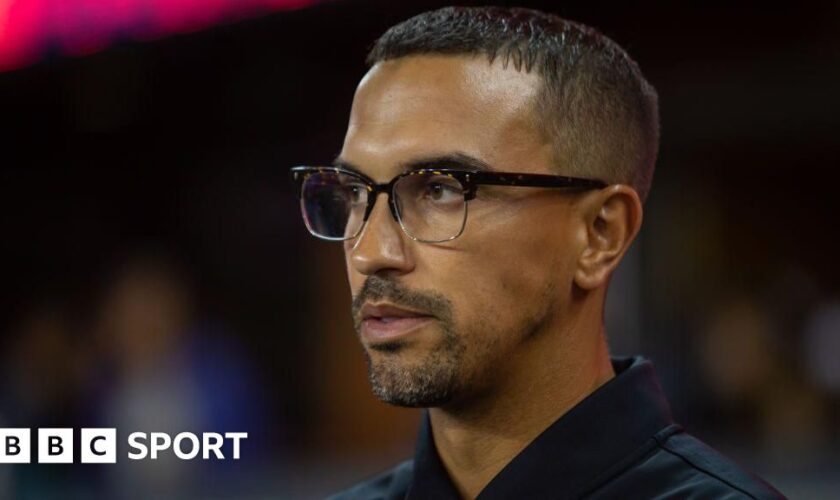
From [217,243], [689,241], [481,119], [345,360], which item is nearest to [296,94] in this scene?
[217,243]

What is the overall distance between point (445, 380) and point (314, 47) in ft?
14.2

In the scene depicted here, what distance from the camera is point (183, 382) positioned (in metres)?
5.73

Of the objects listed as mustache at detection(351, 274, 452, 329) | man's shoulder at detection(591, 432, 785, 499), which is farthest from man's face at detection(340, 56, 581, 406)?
man's shoulder at detection(591, 432, 785, 499)

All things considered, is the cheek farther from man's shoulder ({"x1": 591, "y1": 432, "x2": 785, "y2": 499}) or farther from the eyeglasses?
man's shoulder ({"x1": 591, "y1": 432, "x2": 785, "y2": 499})

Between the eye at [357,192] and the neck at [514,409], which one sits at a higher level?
the eye at [357,192]

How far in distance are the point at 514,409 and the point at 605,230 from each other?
13.9 inches

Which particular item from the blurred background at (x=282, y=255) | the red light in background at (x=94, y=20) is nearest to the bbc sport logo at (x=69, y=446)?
the blurred background at (x=282, y=255)

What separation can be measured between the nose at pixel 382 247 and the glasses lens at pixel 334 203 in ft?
0.23

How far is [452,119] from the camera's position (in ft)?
6.56

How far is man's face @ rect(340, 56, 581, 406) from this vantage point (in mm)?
1941

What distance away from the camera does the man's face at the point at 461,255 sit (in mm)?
1941

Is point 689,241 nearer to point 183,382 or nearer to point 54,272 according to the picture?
point 183,382

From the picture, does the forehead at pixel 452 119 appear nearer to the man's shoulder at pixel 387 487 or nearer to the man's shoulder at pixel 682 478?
the man's shoulder at pixel 682 478

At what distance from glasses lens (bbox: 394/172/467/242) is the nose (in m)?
0.02
